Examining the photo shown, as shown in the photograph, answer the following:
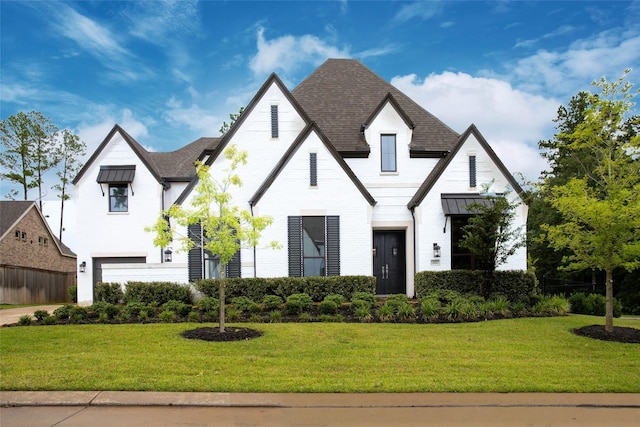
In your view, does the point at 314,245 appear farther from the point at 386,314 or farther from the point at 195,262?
the point at 386,314

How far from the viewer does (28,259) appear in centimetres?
3225

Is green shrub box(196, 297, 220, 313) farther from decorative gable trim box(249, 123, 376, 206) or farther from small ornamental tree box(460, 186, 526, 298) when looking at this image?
small ornamental tree box(460, 186, 526, 298)

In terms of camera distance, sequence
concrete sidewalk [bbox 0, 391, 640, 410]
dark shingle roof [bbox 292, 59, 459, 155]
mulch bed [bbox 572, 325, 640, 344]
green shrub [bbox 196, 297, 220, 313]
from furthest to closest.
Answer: dark shingle roof [bbox 292, 59, 459, 155] → green shrub [bbox 196, 297, 220, 313] → mulch bed [bbox 572, 325, 640, 344] → concrete sidewalk [bbox 0, 391, 640, 410]

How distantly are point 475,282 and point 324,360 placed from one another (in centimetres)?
981

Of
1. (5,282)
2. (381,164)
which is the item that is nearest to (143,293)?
(381,164)

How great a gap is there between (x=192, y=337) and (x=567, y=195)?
9900mm

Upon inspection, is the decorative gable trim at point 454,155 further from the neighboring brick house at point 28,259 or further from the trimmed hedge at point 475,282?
the neighboring brick house at point 28,259

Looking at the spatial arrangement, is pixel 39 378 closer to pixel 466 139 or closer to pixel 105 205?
pixel 105 205

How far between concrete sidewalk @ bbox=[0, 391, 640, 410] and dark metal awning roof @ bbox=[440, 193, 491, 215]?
10.9 m

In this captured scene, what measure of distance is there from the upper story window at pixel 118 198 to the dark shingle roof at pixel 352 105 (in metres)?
8.67

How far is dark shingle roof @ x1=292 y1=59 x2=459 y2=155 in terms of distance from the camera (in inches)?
778

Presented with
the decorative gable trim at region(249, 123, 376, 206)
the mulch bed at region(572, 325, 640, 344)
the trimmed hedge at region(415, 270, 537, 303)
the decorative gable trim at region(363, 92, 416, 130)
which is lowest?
the mulch bed at region(572, 325, 640, 344)

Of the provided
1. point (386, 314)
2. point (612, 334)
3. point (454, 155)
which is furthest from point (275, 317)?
point (454, 155)

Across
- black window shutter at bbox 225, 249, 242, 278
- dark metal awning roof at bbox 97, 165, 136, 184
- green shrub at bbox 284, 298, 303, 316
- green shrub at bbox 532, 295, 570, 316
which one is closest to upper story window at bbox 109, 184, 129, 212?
dark metal awning roof at bbox 97, 165, 136, 184
